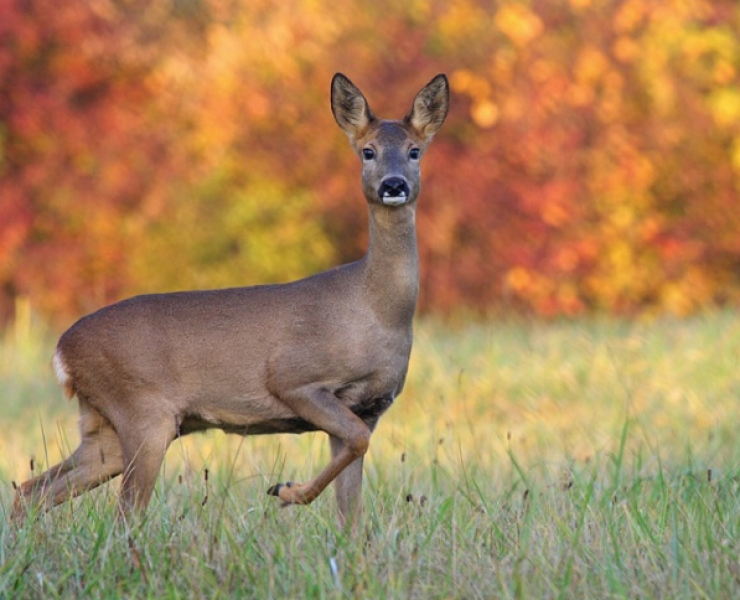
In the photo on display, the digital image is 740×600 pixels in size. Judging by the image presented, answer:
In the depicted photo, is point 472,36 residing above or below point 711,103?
above

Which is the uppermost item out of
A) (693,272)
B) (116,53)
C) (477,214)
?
(116,53)

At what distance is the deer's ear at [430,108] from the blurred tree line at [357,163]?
824 centimetres

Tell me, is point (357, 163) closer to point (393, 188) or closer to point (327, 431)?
point (393, 188)

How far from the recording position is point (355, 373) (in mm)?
5152

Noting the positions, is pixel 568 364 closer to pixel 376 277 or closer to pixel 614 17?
pixel 376 277

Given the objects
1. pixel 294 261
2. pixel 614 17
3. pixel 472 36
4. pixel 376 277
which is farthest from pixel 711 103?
pixel 376 277

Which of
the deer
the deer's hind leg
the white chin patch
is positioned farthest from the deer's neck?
the deer's hind leg

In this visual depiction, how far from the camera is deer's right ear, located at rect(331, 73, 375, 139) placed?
5617mm

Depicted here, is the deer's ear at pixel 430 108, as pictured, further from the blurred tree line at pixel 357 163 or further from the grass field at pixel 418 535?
the blurred tree line at pixel 357 163

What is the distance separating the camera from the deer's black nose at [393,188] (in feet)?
17.0

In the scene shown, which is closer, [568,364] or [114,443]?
[114,443]

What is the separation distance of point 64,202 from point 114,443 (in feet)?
29.3

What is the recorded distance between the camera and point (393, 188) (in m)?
5.20

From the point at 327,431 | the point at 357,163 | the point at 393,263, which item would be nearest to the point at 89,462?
the point at 327,431
